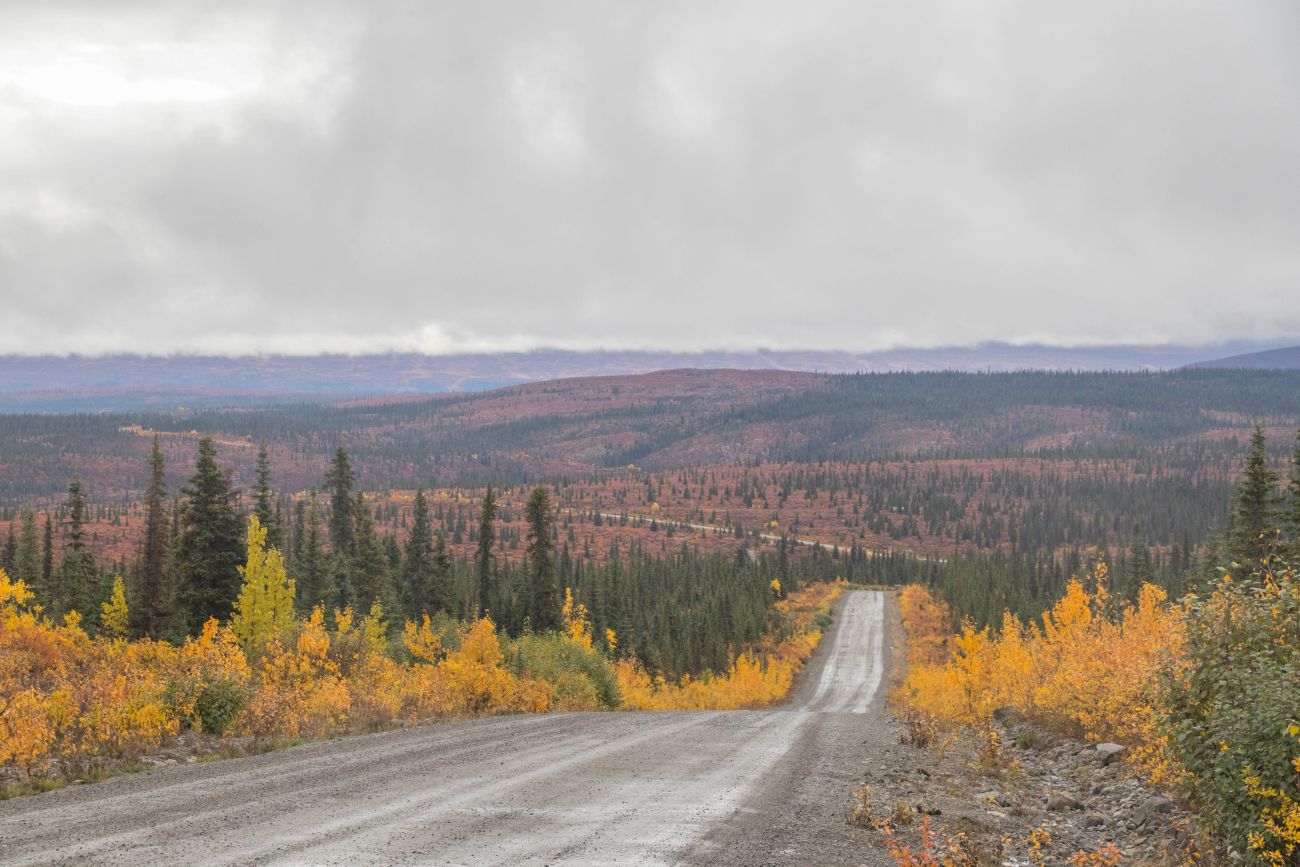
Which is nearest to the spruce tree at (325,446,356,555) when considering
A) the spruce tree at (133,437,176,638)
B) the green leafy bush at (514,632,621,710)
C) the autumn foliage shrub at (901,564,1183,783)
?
the spruce tree at (133,437,176,638)

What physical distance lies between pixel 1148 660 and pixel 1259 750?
10988 millimetres

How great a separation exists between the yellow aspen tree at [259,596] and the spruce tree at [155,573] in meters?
11.3

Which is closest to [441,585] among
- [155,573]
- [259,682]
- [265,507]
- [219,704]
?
[265,507]

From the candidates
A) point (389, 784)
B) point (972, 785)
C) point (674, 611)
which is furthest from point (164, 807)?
point (674, 611)

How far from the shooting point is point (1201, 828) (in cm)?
1105

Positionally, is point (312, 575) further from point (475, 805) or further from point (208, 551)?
point (475, 805)

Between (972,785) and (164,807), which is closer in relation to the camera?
(164,807)

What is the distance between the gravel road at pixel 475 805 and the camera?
1091 cm

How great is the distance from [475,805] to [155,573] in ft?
165

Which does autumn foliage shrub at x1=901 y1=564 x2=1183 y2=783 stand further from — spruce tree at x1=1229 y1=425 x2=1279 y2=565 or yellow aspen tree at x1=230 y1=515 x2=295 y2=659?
yellow aspen tree at x1=230 y1=515 x2=295 y2=659

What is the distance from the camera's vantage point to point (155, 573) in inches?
2124

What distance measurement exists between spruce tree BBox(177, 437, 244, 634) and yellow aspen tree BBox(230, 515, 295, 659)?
3.11 meters

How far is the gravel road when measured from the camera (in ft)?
35.8

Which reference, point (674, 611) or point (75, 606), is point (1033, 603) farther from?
Answer: point (75, 606)
